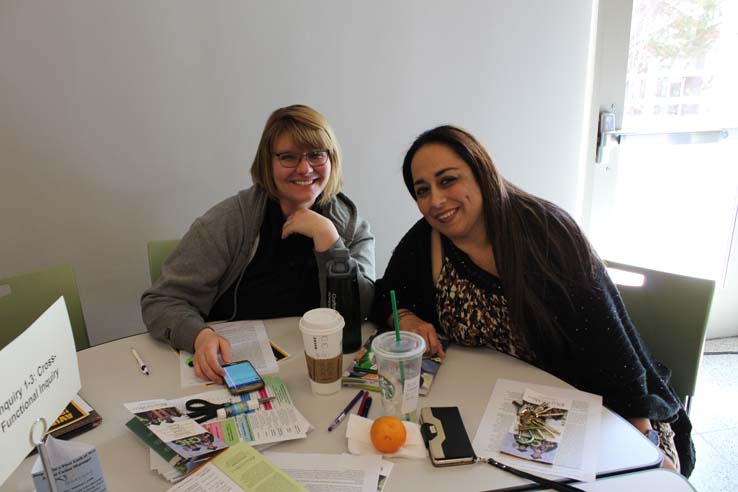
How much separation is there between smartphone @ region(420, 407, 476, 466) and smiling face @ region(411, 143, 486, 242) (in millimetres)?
521

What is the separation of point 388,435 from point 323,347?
0.79 feet

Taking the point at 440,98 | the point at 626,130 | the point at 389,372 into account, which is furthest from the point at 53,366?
the point at 626,130

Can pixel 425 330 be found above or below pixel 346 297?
below

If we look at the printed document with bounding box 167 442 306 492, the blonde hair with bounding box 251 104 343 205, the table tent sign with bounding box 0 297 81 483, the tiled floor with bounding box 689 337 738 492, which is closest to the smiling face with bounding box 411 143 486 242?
the blonde hair with bounding box 251 104 343 205

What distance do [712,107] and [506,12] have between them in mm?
1216

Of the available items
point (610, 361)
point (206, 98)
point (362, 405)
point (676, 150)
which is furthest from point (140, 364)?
point (676, 150)

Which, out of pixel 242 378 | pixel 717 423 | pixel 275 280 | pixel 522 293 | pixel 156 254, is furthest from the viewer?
pixel 717 423

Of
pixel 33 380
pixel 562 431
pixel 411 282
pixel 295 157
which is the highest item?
pixel 295 157

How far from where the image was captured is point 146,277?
7.11 feet

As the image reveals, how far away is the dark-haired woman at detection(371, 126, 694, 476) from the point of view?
1.13 m

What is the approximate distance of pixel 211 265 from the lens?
4.71 feet

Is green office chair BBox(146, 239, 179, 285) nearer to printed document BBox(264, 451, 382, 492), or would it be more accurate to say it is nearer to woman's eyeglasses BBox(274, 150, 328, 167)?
woman's eyeglasses BBox(274, 150, 328, 167)

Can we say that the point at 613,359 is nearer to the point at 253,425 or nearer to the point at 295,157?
the point at 253,425

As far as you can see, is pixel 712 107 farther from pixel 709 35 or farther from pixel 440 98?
pixel 440 98
